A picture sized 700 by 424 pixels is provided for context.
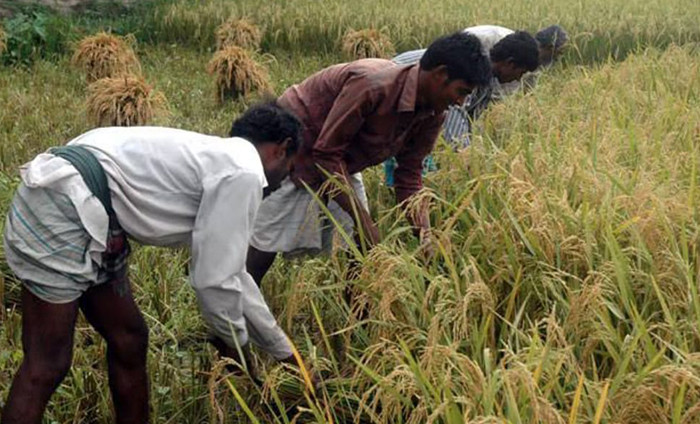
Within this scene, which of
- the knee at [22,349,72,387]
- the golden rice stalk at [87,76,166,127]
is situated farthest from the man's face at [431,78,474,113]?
the golden rice stalk at [87,76,166,127]

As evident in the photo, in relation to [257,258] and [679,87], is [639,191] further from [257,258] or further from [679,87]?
[679,87]

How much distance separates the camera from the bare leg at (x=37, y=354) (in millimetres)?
2299

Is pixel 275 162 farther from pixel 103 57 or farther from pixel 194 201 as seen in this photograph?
pixel 103 57

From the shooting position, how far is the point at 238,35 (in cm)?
883

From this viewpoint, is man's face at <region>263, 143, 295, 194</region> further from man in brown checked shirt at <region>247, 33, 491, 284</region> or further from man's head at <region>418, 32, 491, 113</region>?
man's head at <region>418, 32, 491, 113</region>

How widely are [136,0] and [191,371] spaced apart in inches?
334

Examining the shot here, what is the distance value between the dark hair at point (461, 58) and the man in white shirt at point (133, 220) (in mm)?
646

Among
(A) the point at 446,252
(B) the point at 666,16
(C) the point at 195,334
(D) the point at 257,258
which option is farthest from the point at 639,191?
(B) the point at 666,16

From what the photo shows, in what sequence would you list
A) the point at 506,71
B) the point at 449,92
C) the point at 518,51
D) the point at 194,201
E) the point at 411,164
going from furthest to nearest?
1. the point at 506,71
2. the point at 518,51
3. the point at 411,164
4. the point at 449,92
5. the point at 194,201

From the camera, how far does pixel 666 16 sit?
9.93 meters

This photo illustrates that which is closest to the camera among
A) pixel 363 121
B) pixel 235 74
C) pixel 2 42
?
pixel 363 121

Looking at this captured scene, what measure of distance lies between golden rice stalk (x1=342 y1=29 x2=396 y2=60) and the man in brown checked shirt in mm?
5375

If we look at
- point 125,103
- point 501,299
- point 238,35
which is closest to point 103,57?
point 125,103

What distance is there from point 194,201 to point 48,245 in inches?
15.0
